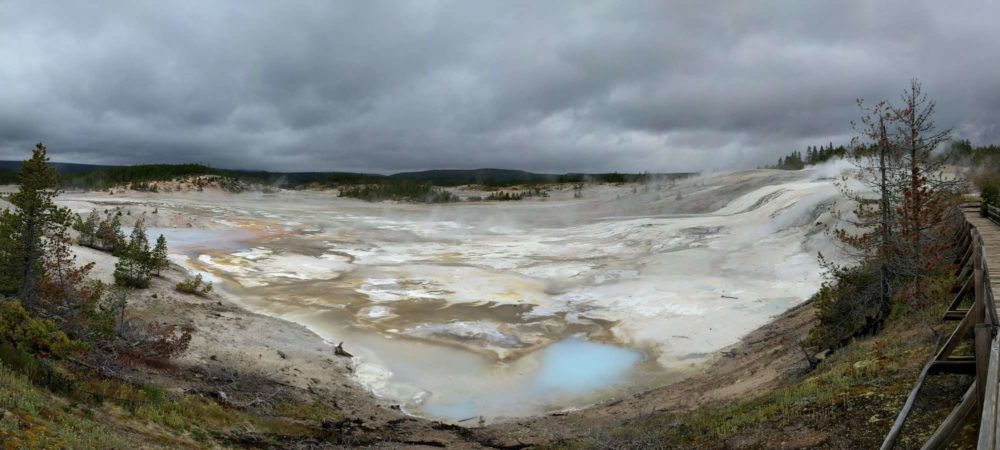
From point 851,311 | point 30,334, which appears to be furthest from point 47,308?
point 851,311

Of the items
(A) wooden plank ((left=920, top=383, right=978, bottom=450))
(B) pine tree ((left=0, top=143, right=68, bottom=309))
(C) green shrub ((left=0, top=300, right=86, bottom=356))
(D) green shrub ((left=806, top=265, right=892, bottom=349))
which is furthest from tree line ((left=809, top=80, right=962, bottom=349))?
(B) pine tree ((left=0, top=143, right=68, bottom=309))

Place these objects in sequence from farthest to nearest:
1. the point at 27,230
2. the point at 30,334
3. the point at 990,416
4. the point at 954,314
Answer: the point at 27,230
the point at 954,314
the point at 30,334
the point at 990,416

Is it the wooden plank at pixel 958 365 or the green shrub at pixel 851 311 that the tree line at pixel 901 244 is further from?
the wooden plank at pixel 958 365

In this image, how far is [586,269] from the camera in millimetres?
30438

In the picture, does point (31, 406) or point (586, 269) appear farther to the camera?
point (586, 269)

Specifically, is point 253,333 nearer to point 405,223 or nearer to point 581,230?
point 581,230

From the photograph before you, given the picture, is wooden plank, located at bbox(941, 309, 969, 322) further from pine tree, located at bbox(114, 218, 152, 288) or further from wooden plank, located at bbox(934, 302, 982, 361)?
pine tree, located at bbox(114, 218, 152, 288)

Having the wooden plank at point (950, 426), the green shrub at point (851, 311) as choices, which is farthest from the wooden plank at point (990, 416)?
the green shrub at point (851, 311)

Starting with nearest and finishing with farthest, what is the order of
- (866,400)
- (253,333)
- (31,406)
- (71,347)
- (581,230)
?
(31,406) < (866,400) < (71,347) < (253,333) < (581,230)

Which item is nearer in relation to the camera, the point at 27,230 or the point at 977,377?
the point at 977,377

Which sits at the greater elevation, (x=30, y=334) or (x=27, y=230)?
(x=27, y=230)

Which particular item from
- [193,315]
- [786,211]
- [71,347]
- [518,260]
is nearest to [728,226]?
[786,211]

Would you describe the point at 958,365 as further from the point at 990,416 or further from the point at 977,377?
the point at 990,416

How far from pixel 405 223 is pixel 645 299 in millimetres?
37891
